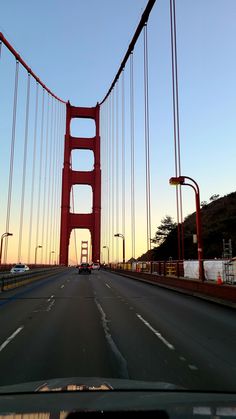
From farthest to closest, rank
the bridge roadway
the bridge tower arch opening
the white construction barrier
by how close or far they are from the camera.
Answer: the bridge tower arch opening < the white construction barrier < the bridge roadway

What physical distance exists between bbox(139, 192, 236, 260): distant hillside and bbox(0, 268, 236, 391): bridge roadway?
170ft

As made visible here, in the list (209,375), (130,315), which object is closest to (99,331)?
(130,315)

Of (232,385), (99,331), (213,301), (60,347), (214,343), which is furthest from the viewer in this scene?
(213,301)

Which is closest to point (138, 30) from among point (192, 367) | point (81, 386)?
point (192, 367)

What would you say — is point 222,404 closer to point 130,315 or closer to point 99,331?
point 99,331

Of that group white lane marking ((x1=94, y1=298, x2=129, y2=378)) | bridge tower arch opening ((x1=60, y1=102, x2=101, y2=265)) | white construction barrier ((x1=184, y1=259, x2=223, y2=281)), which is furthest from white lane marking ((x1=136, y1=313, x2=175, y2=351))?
bridge tower arch opening ((x1=60, y1=102, x2=101, y2=265))

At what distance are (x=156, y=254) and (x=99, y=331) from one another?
8366cm

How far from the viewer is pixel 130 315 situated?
13227mm

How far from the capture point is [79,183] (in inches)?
3184

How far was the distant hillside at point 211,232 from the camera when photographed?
2899 inches

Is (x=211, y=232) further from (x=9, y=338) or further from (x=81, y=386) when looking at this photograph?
(x=81, y=386)

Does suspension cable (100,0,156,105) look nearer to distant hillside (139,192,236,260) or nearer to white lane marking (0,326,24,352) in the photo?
white lane marking (0,326,24,352)

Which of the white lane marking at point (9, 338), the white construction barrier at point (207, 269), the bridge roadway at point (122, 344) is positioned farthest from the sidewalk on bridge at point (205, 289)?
the white lane marking at point (9, 338)

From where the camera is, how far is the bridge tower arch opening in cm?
7775
